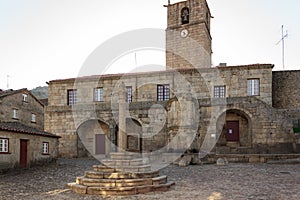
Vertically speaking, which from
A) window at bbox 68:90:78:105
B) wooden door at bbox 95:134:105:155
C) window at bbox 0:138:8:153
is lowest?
wooden door at bbox 95:134:105:155

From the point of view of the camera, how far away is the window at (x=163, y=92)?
24.6 m

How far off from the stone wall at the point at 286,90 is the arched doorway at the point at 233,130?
3.80 m

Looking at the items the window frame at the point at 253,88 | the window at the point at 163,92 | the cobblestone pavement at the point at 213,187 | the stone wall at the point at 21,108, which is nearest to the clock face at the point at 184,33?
the window at the point at 163,92

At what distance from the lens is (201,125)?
20.8 m

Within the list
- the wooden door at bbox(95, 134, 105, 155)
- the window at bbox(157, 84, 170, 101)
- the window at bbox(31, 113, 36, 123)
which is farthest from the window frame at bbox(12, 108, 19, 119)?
the window at bbox(157, 84, 170, 101)

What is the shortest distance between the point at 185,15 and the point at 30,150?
2067 cm

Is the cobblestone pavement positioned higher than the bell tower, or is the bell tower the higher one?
the bell tower

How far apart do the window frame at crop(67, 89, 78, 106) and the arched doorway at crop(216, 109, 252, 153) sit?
12.3 metres

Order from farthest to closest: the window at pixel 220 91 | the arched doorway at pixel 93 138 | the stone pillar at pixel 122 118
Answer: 1. the arched doorway at pixel 93 138
2. the window at pixel 220 91
3. the stone pillar at pixel 122 118

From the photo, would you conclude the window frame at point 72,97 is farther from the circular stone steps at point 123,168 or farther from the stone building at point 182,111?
the circular stone steps at point 123,168

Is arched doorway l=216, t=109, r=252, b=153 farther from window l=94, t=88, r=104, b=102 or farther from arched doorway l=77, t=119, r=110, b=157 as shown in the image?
window l=94, t=88, r=104, b=102

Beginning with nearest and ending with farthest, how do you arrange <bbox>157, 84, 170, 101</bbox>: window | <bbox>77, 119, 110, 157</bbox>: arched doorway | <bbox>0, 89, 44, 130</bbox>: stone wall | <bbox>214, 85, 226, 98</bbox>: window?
<bbox>214, 85, 226, 98</bbox>: window → <bbox>0, 89, 44, 130</bbox>: stone wall → <bbox>157, 84, 170, 101</bbox>: window → <bbox>77, 119, 110, 157</bbox>: arched doorway

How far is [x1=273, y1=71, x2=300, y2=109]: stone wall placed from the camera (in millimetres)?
24266

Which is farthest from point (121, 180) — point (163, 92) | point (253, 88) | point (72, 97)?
point (72, 97)
